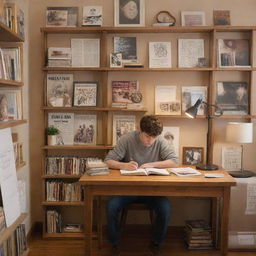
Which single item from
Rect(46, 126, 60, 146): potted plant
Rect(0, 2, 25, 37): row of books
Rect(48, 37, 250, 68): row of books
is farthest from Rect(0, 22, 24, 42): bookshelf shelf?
Rect(46, 126, 60, 146): potted plant

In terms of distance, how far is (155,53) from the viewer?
334cm

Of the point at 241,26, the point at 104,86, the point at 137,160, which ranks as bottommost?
the point at 137,160

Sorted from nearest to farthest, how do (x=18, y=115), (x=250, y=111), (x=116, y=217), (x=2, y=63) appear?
1. (x=2, y=63)
2. (x=18, y=115)
3. (x=116, y=217)
4. (x=250, y=111)

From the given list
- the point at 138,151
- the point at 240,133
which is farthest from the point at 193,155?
the point at 138,151

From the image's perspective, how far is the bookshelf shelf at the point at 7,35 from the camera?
2194 millimetres

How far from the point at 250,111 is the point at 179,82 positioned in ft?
2.44

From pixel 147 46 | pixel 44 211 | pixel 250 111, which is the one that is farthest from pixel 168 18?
pixel 44 211

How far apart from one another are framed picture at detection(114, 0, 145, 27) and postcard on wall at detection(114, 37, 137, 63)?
0.14m

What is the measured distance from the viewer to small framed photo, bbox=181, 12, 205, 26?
3.29 meters

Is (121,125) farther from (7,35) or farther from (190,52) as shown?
(7,35)

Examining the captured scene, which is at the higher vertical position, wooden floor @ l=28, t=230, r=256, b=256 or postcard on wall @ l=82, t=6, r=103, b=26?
postcard on wall @ l=82, t=6, r=103, b=26

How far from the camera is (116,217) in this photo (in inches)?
111

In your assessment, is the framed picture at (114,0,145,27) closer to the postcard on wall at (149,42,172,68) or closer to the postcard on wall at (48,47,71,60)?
the postcard on wall at (149,42,172,68)

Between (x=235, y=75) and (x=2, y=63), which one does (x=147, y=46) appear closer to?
(x=235, y=75)
